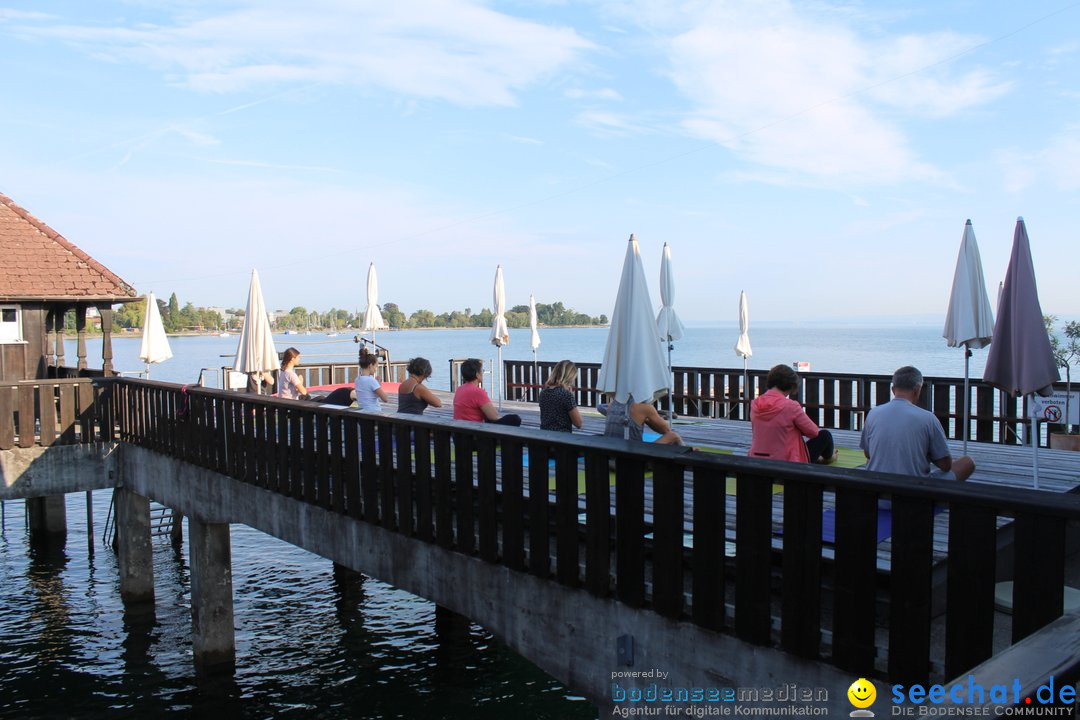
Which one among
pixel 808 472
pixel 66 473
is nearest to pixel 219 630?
pixel 66 473

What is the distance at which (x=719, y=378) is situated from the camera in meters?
16.0

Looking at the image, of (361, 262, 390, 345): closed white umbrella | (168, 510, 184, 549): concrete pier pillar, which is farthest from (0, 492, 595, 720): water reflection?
(361, 262, 390, 345): closed white umbrella

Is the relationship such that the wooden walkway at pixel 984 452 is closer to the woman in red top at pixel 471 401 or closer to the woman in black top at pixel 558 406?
the woman in black top at pixel 558 406

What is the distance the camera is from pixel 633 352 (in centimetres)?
702

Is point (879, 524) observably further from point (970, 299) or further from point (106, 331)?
point (106, 331)

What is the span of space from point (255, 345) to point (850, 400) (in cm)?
1003

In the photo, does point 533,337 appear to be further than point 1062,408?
Yes

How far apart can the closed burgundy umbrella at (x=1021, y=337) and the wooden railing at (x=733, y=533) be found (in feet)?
6.97

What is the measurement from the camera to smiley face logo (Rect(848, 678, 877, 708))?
4137 mm

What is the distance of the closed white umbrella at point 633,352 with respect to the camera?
6.96 m

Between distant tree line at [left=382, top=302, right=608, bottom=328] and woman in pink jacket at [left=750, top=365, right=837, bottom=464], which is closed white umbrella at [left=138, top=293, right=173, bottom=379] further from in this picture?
distant tree line at [left=382, top=302, right=608, bottom=328]

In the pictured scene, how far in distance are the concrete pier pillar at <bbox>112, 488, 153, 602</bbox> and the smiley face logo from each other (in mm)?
13465

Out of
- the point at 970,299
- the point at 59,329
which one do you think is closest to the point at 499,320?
the point at 59,329

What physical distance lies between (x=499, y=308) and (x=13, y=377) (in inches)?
422
